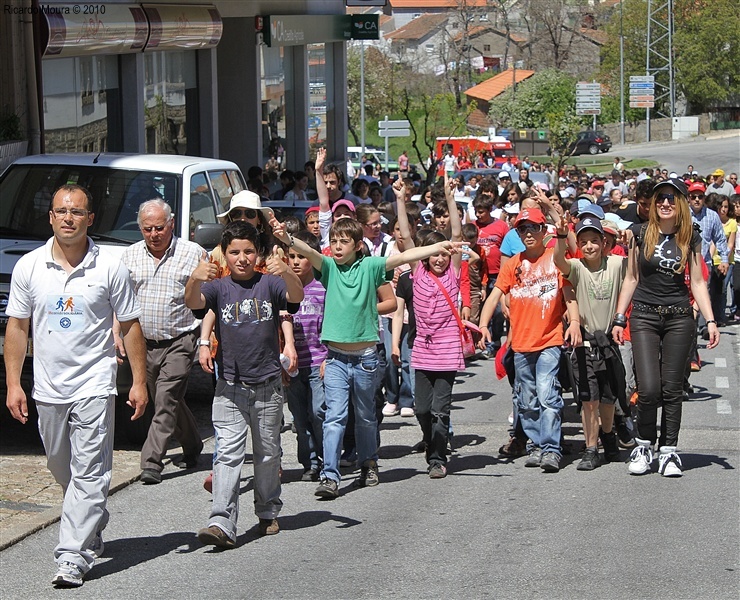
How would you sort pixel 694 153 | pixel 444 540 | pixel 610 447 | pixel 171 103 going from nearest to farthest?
pixel 444 540 → pixel 610 447 → pixel 171 103 → pixel 694 153

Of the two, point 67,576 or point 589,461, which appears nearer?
point 67,576

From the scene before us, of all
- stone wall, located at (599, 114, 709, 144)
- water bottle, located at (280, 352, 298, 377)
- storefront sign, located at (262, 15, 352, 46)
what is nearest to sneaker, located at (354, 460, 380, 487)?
water bottle, located at (280, 352, 298, 377)

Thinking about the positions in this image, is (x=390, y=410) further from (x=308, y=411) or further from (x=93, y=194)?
(x=93, y=194)

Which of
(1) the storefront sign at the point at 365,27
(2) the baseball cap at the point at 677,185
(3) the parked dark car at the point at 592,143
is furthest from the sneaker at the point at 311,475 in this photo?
(3) the parked dark car at the point at 592,143

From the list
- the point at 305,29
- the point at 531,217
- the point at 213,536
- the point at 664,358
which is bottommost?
the point at 213,536

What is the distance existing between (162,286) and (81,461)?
2591 millimetres

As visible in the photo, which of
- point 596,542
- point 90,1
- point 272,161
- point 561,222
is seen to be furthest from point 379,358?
point 272,161

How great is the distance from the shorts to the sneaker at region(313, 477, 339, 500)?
6.74 ft

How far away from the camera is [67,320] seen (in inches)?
247

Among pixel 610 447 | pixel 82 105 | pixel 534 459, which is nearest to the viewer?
pixel 534 459

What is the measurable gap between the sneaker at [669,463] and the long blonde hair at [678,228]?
1.27 meters

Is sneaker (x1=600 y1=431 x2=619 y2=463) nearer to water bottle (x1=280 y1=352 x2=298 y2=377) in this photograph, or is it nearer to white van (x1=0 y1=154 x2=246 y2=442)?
water bottle (x1=280 y1=352 x2=298 y2=377)

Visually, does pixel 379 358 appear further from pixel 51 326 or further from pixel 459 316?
pixel 51 326

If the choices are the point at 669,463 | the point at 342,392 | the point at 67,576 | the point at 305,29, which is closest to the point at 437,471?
the point at 342,392
